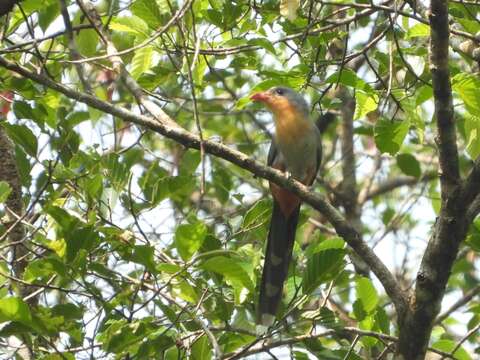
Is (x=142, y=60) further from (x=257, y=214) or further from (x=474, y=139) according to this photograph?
(x=474, y=139)

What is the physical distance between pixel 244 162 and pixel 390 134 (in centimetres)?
79

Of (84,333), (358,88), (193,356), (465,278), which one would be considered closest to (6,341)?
(84,333)

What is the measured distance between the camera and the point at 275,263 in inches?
183

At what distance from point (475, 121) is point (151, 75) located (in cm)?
168

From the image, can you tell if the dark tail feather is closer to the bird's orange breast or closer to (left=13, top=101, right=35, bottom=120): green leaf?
the bird's orange breast

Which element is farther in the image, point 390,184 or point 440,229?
point 390,184

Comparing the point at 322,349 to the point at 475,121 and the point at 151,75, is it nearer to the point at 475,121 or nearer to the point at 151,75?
the point at 475,121

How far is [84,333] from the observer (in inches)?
143

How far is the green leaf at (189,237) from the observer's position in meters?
3.18

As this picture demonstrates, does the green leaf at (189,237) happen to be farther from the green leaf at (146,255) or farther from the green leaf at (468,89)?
the green leaf at (468,89)

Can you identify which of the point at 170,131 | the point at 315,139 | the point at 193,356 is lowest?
the point at 193,356

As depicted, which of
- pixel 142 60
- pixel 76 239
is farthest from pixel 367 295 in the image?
pixel 142 60

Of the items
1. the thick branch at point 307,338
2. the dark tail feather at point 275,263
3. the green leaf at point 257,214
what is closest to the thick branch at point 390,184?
the dark tail feather at point 275,263

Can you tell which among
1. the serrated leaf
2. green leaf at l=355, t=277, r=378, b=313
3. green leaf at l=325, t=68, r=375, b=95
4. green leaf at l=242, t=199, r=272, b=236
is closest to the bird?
green leaf at l=242, t=199, r=272, b=236
